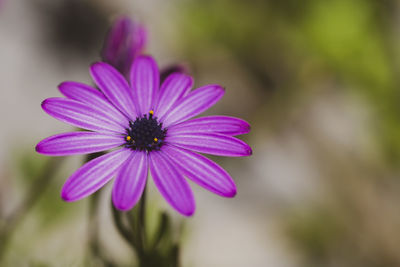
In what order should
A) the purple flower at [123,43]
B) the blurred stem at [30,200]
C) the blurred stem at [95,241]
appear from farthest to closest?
the blurred stem at [30,200] < the blurred stem at [95,241] < the purple flower at [123,43]

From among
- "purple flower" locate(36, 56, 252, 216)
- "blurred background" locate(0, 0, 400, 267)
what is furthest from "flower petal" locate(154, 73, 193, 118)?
"blurred background" locate(0, 0, 400, 267)

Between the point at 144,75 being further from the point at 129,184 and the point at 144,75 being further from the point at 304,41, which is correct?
the point at 304,41

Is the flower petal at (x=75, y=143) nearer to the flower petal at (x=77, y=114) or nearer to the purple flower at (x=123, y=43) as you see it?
the flower petal at (x=77, y=114)

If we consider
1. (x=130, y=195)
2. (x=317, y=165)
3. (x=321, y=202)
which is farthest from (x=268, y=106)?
(x=130, y=195)

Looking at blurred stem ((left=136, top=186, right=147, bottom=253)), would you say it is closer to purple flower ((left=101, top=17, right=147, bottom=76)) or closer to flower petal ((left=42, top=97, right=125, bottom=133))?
flower petal ((left=42, top=97, right=125, bottom=133))

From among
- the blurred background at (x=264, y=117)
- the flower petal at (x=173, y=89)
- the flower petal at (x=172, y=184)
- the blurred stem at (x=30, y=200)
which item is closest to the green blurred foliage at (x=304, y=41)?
the blurred background at (x=264, y=117)
